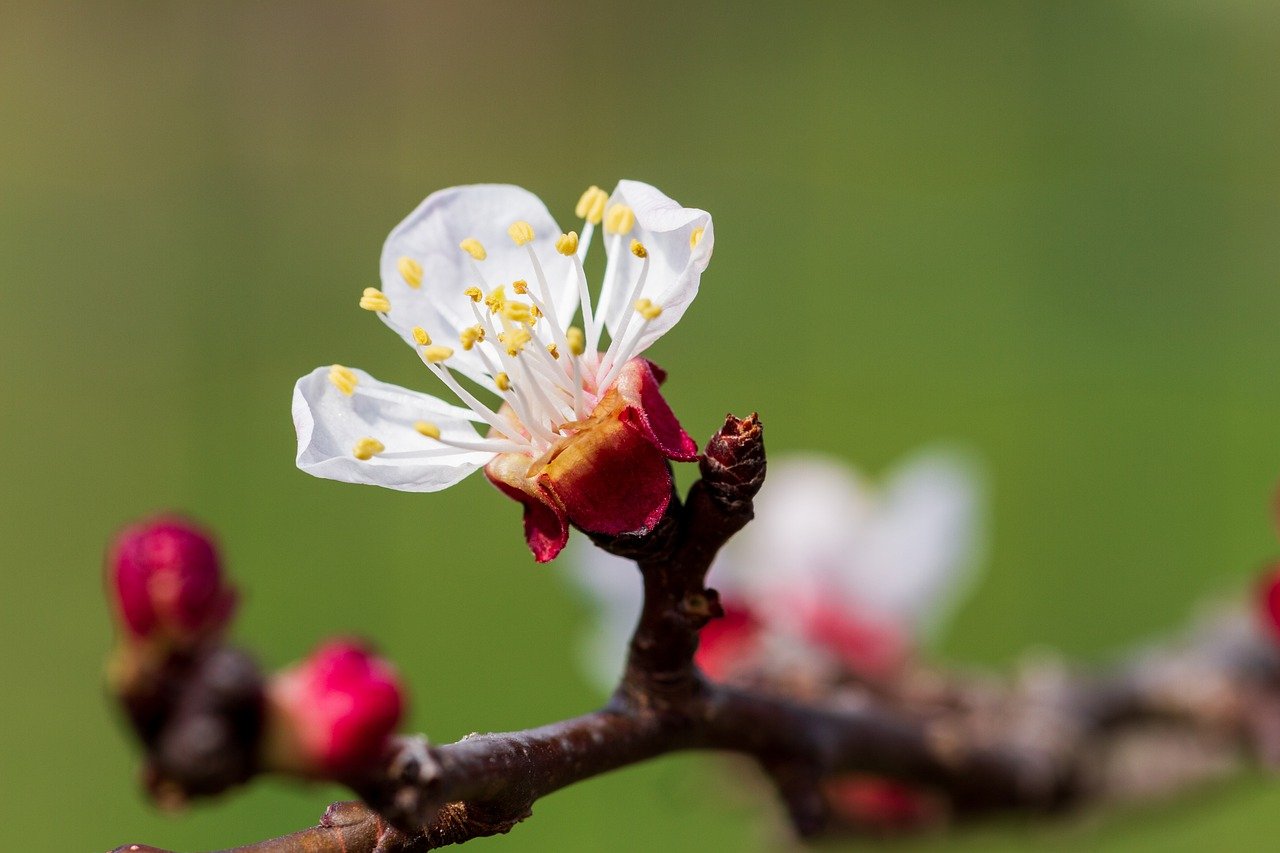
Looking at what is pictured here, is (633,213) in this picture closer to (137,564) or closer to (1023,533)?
(137,564)

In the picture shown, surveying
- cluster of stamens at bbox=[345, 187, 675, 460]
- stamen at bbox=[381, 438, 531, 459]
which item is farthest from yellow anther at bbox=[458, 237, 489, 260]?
stamen at bbox=[381, 438, 531, 459]

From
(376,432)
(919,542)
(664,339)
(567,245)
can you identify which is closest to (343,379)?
(376,432)

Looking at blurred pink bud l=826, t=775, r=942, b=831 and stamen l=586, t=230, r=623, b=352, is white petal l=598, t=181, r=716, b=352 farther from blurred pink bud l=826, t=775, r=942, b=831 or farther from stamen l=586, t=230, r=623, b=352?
blurred pink bud l=826, t=775, r=942, b=831

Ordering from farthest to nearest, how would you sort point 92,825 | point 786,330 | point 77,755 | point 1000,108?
point 1000,108, point 786,330, point 77,755, point 92,825

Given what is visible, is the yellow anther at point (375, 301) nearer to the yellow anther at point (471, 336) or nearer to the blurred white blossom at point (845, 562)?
the yellow anther at point (471, 336)

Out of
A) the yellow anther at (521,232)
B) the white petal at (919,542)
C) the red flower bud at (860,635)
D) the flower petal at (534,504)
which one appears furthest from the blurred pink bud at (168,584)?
the white petal at (919,542)

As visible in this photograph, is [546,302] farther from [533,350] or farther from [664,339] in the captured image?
[664,339]

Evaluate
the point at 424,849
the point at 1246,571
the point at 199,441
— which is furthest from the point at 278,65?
the point at 424,849
